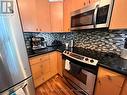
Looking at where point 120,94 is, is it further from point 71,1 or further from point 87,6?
point 71,1

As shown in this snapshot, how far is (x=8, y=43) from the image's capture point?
3.29 feet

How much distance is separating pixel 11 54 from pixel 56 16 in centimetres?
165

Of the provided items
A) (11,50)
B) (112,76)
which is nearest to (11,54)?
(11,50)

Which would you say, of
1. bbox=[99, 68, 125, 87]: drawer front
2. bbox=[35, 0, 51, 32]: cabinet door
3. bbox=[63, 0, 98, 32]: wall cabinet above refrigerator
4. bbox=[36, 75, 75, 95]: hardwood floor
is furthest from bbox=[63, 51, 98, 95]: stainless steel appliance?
bbox=[35, 0, 51, 32]: cabinet door

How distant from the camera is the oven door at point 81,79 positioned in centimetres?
143

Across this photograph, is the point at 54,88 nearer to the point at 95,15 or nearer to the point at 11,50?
the point at 11,50

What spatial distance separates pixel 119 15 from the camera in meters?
1.10

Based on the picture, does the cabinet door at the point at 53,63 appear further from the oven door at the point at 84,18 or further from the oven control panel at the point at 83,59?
the oven door at the point at 84,18

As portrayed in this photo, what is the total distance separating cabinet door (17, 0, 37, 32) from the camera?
1749 millimetres

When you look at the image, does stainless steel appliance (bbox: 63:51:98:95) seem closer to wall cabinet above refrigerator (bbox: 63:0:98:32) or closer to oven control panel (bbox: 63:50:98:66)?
oven control panel (bbox: 63:50:98:66)

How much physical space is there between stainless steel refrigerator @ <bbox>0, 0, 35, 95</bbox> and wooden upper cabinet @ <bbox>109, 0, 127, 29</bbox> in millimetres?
1318

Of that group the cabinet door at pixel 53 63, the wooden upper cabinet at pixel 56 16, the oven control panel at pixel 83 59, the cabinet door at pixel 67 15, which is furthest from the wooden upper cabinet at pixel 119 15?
the cabinet door at pixel 53 63

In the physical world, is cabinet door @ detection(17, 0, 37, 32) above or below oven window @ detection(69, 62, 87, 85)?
above

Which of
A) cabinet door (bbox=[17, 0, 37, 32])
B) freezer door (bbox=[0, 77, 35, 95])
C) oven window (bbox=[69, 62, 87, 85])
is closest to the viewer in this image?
freezer door (bbox=[0, 77, 35, 95])
